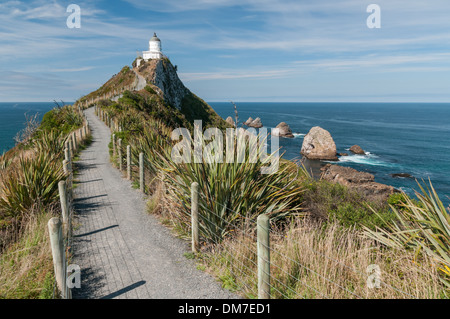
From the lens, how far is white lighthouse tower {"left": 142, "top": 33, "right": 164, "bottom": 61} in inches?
2721

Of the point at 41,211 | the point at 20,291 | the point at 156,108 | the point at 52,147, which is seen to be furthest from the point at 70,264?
the point at 156,108

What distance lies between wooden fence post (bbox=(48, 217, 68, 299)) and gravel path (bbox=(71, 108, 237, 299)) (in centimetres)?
51

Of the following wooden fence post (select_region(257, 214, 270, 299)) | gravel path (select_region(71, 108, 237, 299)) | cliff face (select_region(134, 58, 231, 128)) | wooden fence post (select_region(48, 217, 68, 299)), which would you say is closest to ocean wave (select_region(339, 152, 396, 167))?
cliff face (select_region(134, 58, 231, 128))

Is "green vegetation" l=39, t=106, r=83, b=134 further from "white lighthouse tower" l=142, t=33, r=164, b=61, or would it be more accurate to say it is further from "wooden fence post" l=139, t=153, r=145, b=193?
"white lighthouse tower" l=142, t=33, r=164, b=61

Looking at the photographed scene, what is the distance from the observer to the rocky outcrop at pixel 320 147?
49.1 m

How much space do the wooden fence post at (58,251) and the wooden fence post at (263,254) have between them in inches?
101

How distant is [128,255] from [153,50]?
231ft

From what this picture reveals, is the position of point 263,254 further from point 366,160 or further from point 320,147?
point 366,160

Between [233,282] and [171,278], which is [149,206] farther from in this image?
[233,282]

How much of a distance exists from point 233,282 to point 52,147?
37.8ft

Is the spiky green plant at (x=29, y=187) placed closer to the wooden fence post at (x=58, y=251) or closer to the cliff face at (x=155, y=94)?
the wooden fence post at (x=58, y=251)

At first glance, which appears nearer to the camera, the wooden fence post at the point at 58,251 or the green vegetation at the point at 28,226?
the wooden fence post at the point at 58,251

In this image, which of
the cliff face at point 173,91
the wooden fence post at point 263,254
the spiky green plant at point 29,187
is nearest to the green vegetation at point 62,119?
the spiky green plant at point 29,187

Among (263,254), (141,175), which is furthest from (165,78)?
(263,254)
